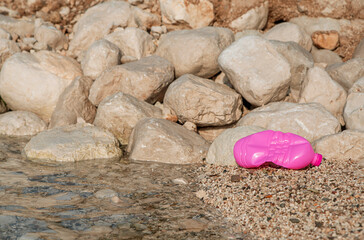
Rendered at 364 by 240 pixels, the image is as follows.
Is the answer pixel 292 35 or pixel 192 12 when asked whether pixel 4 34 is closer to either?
pixel 192 12

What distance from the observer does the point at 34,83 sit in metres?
8.62

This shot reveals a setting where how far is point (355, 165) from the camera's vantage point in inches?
225

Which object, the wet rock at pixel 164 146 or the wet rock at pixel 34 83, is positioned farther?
the wet rock at pixel 34 83

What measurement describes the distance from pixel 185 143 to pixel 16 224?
128 inches

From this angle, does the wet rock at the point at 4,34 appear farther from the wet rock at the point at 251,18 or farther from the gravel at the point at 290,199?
the gravel at the point at 290,199

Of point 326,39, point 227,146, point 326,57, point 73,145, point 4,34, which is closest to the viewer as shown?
point 227,146

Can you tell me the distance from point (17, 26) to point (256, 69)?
630 centimetres

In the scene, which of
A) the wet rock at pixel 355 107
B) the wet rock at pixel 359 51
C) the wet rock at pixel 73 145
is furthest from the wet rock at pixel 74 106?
the wet rock at pixel 359 51

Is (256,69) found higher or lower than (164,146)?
higher

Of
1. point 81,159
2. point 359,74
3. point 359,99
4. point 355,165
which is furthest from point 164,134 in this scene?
point 359,74

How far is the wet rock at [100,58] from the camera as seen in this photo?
8.57m

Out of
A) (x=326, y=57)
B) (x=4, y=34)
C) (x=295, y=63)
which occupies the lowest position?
(x=326, y=57)

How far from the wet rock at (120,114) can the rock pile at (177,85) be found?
0.02m

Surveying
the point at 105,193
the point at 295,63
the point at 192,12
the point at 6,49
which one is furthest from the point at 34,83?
the point at 295,63
